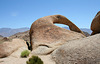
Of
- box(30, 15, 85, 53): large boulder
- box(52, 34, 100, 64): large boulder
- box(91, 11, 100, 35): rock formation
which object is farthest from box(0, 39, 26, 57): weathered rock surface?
box(91, 11, 100, 35): rock formation

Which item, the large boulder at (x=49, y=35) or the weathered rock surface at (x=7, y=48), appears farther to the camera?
the large boulder at (x=49, y=35)

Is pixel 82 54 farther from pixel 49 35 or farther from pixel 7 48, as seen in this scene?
pixel 7 48

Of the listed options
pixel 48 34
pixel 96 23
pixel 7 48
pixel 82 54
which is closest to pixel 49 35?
pixel 48 34

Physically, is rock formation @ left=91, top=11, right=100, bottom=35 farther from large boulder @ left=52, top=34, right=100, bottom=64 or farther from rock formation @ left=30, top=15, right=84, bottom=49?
large boulder @ left=52, top=34, right=100, bottom=64

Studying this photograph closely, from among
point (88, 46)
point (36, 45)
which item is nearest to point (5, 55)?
point (36, 45)

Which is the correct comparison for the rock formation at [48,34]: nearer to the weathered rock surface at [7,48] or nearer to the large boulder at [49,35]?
the large boulder at [49,35]

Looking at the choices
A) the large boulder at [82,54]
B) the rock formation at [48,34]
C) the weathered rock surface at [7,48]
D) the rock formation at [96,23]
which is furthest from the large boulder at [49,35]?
the large boulder at [82,54]

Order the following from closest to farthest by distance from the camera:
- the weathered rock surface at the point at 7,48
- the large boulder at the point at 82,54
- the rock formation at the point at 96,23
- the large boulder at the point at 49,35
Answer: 1. the large boulder at the point at 82,54
2. the weathered rock surface at the point at 7,48
3. the large boulder at the point at 49,35
4. the rock formation at the point at 96,23

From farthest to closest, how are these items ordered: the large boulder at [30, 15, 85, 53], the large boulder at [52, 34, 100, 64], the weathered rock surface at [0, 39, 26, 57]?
the large boulder at [30, 15, 85, 53] < the weathered rock surface at [0, 39, 26, 57] < the large boulder at [52, 34, 100, 64]

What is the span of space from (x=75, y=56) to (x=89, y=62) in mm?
879

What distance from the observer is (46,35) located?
10586 mm

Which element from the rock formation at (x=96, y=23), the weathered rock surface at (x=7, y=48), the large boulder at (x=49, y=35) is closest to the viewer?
the weathered rock surface at (x=7, y=48)

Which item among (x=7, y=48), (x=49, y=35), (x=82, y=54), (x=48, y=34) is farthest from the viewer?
(x=48, y=34)

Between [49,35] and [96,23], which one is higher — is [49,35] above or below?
below
